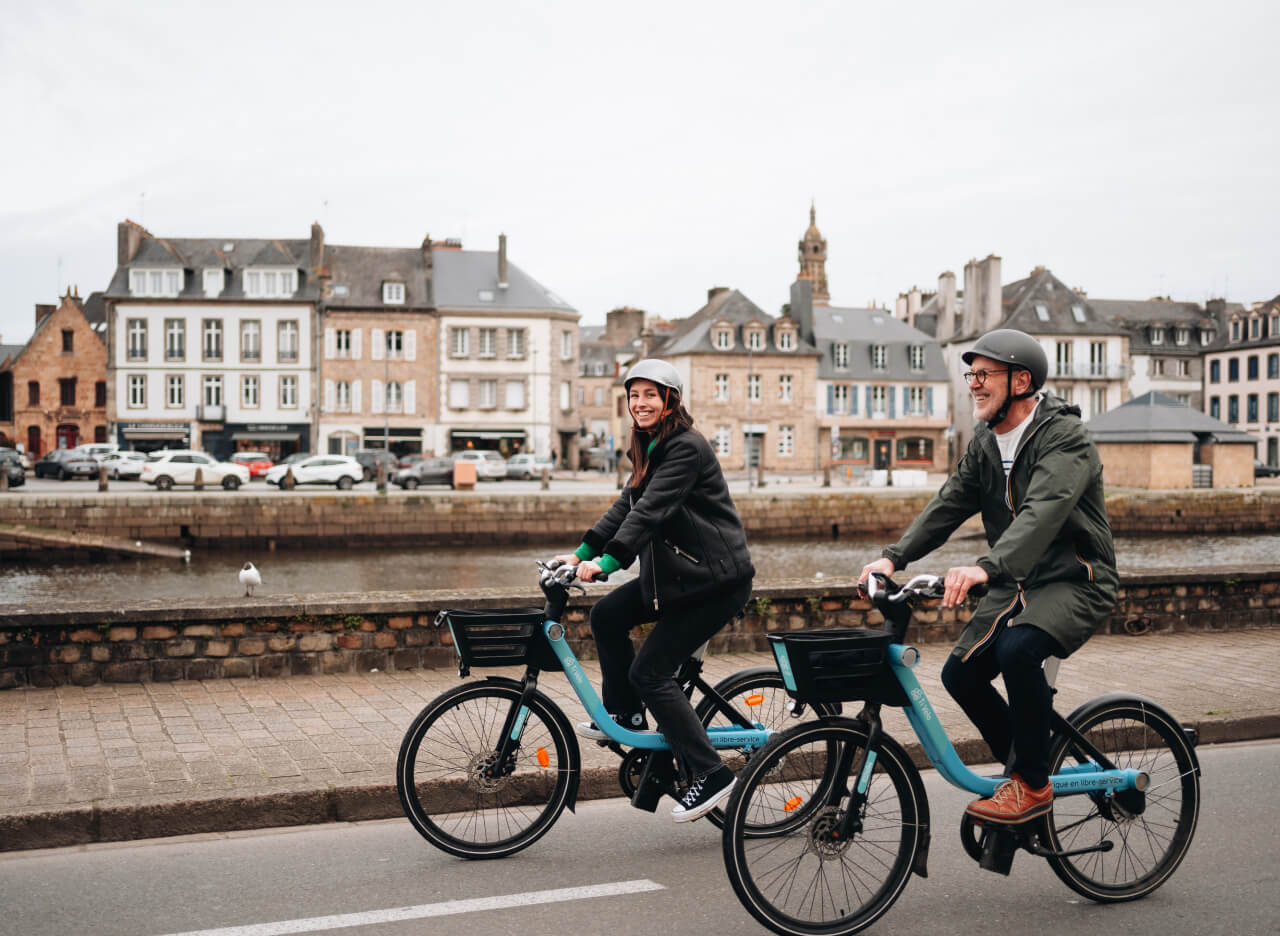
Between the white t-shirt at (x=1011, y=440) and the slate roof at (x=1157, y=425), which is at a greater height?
the slate roof at (x=1157, y=425)

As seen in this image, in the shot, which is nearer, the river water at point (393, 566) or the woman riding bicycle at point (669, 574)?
the woman riding bicycle at point (669, 574)

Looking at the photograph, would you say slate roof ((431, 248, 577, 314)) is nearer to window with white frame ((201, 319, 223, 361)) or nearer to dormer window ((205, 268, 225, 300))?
dormer window ((205, 268, 225, 300))

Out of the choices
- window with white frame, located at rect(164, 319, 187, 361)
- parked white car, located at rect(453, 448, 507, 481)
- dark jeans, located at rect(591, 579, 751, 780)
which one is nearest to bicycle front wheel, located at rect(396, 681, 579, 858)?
dark jeans, located at rect(591, 579, 751, 780)

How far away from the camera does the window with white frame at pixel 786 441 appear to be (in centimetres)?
6669

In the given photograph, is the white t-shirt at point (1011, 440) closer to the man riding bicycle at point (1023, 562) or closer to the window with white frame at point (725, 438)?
the man riding bicycle at point (1023, 562)

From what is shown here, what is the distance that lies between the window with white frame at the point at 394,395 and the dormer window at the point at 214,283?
9.78 meters

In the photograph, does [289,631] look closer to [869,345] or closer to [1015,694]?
[1015,694]

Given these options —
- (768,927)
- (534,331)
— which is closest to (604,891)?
(768,927)

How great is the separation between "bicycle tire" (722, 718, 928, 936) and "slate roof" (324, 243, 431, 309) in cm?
5857

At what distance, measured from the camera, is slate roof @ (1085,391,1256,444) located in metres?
39.8

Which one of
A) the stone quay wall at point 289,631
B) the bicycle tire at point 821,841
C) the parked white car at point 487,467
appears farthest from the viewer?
the parked white car at point 487,467

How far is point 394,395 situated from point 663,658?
Answer: 57.6 meters

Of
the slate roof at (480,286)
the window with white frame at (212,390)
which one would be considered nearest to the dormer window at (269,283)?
the window with white frame at (212,390)

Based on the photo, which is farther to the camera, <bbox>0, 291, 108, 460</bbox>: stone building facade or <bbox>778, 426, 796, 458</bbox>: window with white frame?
<bbox>778, 426, 796, 458</bbox>: window with white frame
